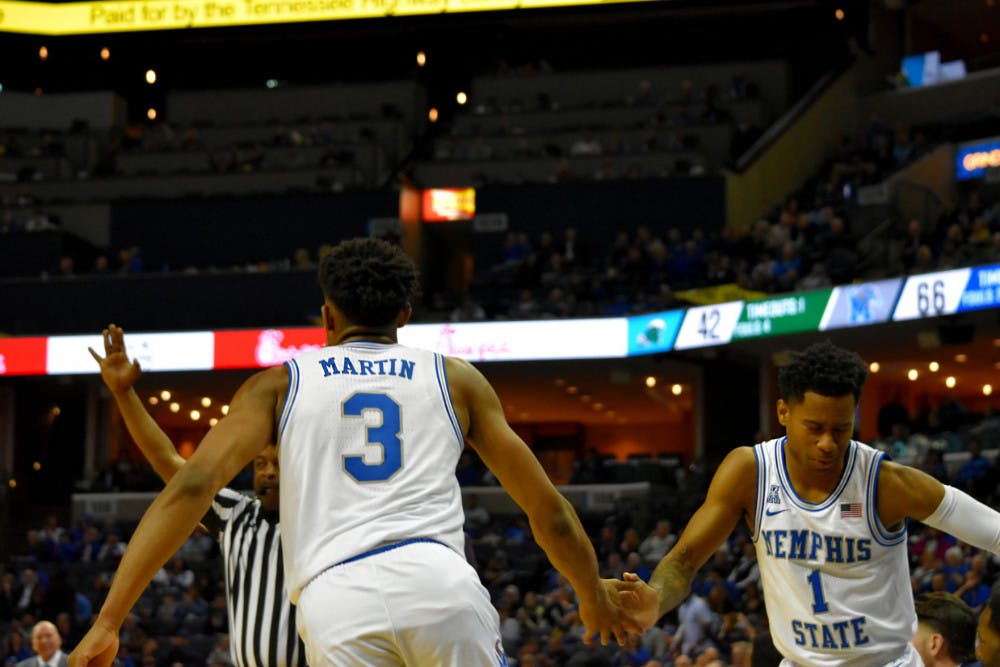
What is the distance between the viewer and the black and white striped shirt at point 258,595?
5.20 m

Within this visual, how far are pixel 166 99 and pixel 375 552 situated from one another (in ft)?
119

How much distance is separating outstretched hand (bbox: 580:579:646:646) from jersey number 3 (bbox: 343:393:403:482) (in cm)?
86

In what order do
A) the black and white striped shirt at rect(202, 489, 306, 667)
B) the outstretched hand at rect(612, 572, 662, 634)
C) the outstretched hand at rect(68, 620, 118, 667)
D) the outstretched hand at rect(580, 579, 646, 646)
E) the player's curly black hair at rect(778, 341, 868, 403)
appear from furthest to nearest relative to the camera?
the black and white striped shirt at rect(202, 489, 306, 667) → the player's curly black hair at rect(778, 341, 868, 403) → the outstretched hand at rect(612, 572, 662, 634) → the outstretched hand at rect(580, 579, 646, 646) → the outstretched hand at rect(68, 620, 118, 667)

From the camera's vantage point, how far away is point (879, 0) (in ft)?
114

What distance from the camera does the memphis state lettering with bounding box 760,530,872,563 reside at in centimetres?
514

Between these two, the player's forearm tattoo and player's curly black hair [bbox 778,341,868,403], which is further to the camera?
the player's forearm tattoo

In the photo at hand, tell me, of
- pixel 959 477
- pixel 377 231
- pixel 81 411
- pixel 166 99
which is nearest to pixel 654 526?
pixel 959 477

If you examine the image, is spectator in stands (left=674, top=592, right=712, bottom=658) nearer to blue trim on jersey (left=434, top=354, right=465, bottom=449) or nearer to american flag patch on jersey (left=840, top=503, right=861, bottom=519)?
american flag patch on jersey (left=840, top=503, right=861, bottom=519)

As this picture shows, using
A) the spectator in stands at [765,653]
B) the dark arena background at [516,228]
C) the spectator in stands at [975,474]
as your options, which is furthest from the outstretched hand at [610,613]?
the spectator in stands at [975,474]

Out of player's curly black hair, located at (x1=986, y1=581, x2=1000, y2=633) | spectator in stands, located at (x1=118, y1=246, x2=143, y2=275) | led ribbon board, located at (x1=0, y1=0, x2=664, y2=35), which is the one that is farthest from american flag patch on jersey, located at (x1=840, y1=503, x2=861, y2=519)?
led ribbon board, located at (x1=0, y1=0, x2=664, y2=35)

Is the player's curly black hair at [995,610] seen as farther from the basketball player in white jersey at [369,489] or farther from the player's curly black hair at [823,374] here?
the basketball player in white jersey at [369,489]

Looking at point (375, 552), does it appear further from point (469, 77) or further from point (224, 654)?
point (469, 77)

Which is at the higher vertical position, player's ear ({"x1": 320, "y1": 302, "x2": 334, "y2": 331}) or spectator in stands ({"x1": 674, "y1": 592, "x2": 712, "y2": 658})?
player's ear ({"x1": 320, "y1": 302, "x2": 334, "y2": 331})

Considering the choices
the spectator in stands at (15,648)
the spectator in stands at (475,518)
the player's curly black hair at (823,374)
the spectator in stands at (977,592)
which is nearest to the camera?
the player's curly black hair at (823,374)
